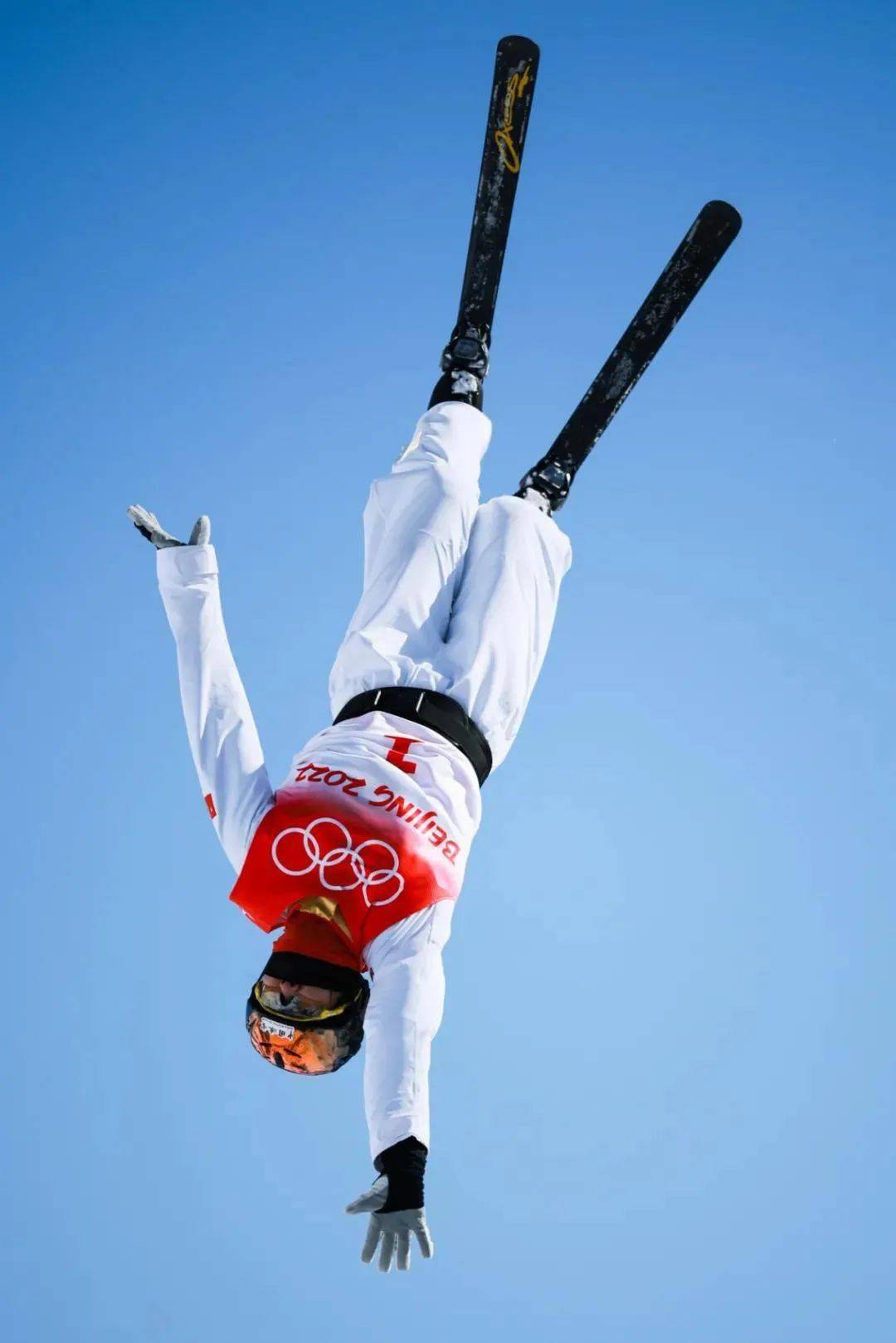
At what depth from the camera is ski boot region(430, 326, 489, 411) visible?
7438mm

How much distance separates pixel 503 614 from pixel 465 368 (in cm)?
150

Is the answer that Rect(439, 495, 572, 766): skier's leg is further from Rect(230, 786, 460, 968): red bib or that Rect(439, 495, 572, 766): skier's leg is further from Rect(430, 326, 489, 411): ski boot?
Rect(230, 786, 460, 968): red bib

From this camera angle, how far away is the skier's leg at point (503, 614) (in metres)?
6.61

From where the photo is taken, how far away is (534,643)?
6965mm

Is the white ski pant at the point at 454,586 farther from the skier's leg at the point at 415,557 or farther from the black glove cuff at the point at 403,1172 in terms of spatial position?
the black glove cuff at the point at 403,1172

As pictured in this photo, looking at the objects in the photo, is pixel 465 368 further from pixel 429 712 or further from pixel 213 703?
pixel 213 703

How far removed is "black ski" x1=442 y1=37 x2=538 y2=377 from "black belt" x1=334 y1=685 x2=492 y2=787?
203 cm

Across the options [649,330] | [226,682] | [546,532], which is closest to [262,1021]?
[226,682]

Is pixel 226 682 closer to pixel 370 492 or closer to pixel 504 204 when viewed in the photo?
pixel 370 492

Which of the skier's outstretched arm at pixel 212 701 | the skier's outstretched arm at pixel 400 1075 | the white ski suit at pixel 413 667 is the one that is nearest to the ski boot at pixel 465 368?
the white ski suit at pixel 413 667

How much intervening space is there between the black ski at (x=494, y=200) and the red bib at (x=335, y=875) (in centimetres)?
278

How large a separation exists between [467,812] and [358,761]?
1.86 ft

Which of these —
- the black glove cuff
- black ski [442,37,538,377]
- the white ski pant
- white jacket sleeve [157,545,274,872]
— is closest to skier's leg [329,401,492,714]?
the white ski pant

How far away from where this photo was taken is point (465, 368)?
24.6 feet
